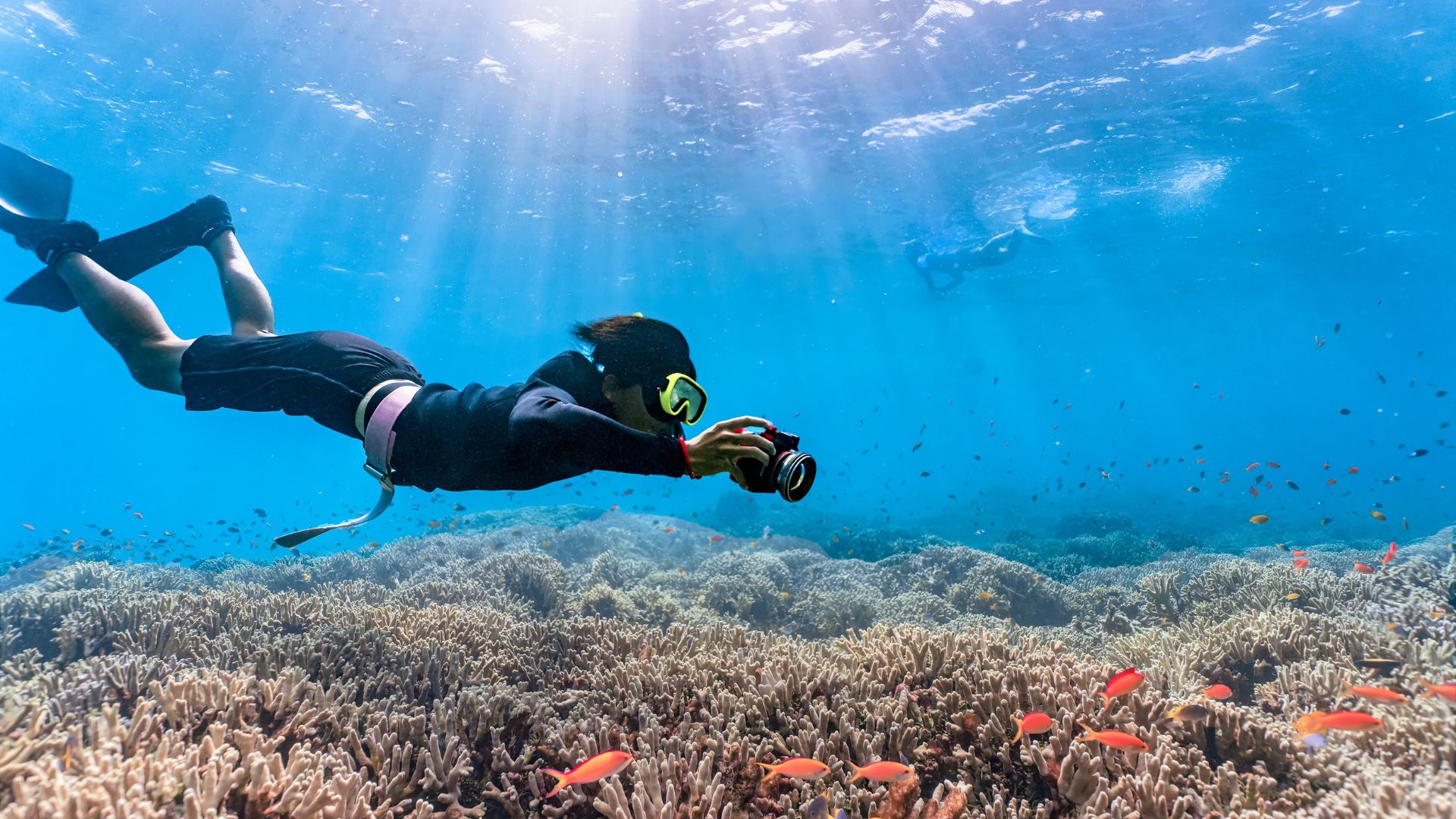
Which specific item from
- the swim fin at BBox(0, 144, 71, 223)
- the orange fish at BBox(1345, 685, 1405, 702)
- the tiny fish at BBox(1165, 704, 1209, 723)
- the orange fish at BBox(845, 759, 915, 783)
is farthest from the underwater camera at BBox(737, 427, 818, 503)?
the swim fin at BBox(0, 144, 71, 223)

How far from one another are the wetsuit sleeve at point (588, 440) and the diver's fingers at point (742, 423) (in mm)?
199

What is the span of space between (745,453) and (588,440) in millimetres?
638

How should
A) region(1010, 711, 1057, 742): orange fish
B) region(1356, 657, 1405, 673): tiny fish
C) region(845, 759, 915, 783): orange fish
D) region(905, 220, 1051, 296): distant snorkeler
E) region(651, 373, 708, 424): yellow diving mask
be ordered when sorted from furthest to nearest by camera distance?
1. region(905, 220, 1051, 296): distant snorkeler
2. region(1356, 657, 1405, 673): tiny fish
3. region(1010, 711, 1057, 742): orange fish
4. region(845, 759, 915, 783): orange fish
5. region(651, 373, 708, 424): yellow diving mask

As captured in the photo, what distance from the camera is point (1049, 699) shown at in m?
3.56

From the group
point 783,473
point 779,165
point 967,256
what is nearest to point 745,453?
point 783,473

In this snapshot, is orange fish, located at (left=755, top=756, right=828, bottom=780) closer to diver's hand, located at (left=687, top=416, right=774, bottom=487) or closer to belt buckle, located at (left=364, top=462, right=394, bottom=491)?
diver's hand, located at (left=687, top=416, right=774, bottom=487)

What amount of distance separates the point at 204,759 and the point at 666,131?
833 inches

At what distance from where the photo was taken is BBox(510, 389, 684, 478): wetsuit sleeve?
2.34m

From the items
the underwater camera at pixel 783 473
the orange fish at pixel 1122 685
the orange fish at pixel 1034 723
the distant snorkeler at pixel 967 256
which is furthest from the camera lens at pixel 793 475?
the distant snorkeler at pixel 967 256

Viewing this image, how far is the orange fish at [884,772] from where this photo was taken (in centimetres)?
295

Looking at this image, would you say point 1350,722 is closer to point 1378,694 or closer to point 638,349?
point 1378,694

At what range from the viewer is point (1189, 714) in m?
3.35

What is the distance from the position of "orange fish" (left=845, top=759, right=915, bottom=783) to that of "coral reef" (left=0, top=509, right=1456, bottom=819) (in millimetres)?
111

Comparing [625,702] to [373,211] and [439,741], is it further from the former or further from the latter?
[373,211]
